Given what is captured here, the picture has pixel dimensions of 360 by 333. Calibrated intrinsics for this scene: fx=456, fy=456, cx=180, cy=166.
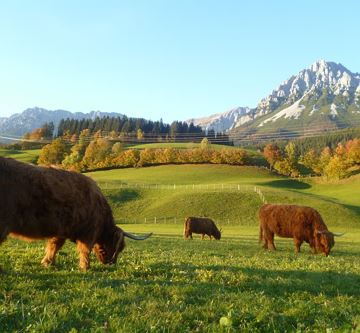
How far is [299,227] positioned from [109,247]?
13.7 meters

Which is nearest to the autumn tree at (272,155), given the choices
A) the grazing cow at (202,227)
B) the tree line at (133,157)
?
the tree line at (133,157)

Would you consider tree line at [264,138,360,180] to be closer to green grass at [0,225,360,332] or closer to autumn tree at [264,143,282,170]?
autumn tree at [264,143,282,170]

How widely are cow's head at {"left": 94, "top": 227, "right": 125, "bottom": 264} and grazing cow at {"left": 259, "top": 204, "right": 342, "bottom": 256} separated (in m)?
13.4

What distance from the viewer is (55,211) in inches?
395

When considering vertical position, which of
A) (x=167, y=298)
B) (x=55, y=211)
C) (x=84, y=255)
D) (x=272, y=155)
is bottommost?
(x=272, y=155)

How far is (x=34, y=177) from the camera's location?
9.70 metres

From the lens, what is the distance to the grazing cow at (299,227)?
2261 centimetres

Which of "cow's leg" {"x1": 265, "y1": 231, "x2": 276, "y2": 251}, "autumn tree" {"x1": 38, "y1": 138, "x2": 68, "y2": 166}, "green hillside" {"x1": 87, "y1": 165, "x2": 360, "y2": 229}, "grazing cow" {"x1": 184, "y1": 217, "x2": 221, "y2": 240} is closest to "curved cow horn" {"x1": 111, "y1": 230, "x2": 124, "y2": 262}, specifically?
"cow's leg" {"x1": 265, "y1": 231, "x2": 276, "y2": 251}

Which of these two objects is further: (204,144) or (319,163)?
(204,144)

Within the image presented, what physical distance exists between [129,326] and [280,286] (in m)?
4.40

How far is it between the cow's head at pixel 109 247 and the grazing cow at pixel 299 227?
1338 cm

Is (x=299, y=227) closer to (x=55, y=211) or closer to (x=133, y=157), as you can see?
(x=55, y=211)

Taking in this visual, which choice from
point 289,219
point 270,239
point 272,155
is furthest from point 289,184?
point 289,219

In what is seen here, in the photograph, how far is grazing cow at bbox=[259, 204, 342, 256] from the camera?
22.6 metres
